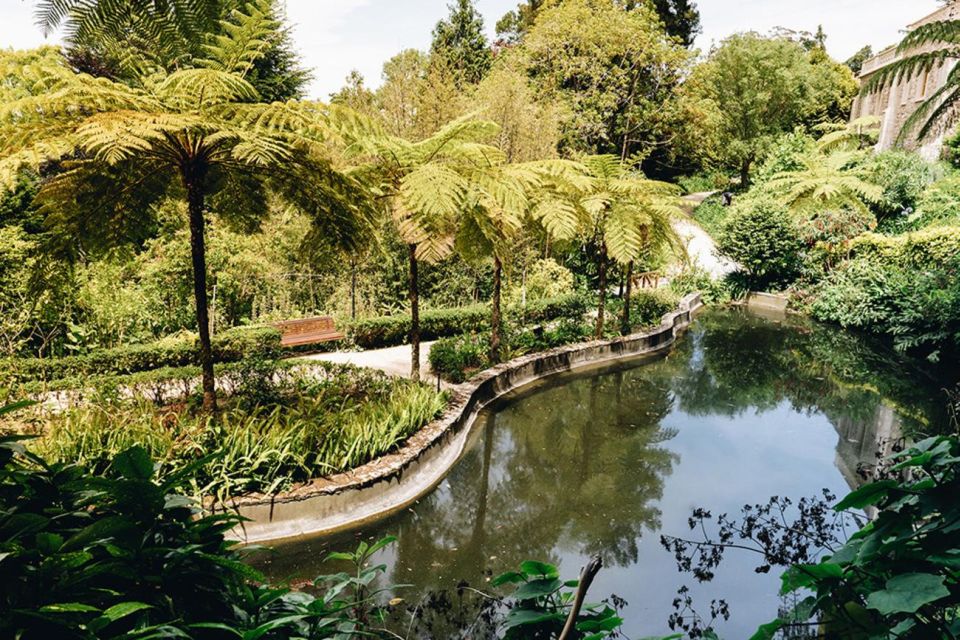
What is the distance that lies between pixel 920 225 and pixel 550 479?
16466 millimetres

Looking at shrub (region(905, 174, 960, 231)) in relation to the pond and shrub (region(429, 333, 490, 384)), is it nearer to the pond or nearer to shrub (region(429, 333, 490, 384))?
the pond

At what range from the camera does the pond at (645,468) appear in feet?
14.9

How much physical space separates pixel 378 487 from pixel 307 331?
477 cm

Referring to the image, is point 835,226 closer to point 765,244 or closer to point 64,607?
point 765,244

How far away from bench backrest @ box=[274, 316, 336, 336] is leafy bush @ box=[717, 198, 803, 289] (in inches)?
491

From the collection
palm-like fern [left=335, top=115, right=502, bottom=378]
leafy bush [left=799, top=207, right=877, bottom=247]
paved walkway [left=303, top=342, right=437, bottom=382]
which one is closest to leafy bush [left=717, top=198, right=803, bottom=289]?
leafy bush [left=799, top=207, right=877, bottom=247]

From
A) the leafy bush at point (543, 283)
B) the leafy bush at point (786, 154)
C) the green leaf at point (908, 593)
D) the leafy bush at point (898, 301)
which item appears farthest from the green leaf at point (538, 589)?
the leafy bush at point (786, 154)

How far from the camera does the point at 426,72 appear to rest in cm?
1402

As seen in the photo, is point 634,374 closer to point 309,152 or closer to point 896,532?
point 309,152

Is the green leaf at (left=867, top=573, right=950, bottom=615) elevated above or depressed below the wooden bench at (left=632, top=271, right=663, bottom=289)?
above

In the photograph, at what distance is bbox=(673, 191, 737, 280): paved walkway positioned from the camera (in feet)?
58.4

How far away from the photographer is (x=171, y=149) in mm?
4910

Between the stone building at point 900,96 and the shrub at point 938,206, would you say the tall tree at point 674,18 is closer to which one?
the stone building at point 900,96

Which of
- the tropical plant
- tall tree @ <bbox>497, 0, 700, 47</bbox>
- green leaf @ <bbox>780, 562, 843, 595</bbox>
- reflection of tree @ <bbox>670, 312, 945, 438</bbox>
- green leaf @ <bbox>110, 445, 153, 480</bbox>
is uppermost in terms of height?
tall tree @ <bbox>497, 0, 700, 47</bbox>
